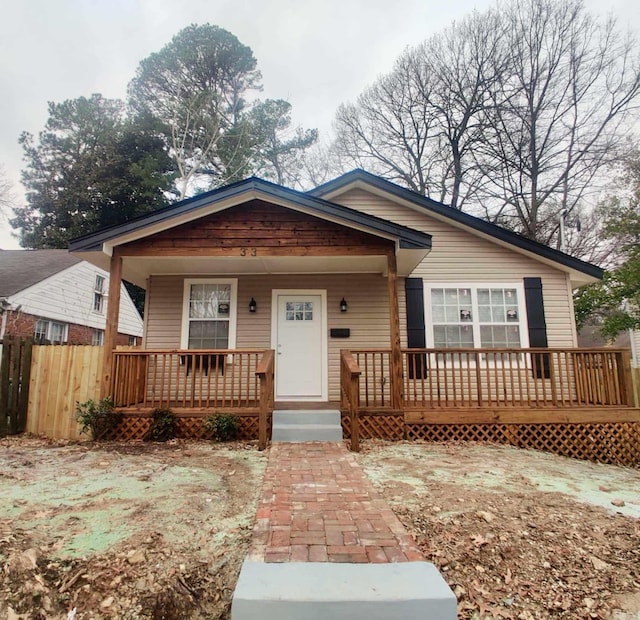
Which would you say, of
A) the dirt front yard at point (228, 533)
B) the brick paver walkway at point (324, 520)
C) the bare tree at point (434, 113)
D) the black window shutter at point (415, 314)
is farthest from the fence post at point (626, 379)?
the bare tree at point (434, 113)

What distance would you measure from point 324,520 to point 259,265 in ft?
16.8

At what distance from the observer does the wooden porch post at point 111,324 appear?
5.92 meters

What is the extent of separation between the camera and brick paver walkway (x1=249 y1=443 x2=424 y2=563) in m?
2.43

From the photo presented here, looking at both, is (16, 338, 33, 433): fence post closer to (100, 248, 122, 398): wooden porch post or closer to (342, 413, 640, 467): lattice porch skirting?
(100, 248, 122, 398): wooden porch post

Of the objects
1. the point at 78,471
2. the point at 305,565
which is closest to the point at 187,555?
the point at 305,565

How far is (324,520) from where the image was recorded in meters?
2.94

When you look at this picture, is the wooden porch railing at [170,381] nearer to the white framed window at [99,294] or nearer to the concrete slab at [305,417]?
the concrete slab at [305,417]

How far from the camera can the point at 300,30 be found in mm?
16500

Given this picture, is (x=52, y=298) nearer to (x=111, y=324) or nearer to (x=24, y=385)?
(x=24, y=385)

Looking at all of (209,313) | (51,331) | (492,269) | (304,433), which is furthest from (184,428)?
(51,331)

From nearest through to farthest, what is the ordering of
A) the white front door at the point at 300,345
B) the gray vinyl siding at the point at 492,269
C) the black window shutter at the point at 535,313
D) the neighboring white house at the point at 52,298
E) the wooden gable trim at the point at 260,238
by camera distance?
the wooden gable trim at the point at 260,238
the white front door at the point at 300,345
the black window shutter at the point at 535,313
the gray vinyl siding at the point at 492,269
the neighboring white house at the point at 52,298

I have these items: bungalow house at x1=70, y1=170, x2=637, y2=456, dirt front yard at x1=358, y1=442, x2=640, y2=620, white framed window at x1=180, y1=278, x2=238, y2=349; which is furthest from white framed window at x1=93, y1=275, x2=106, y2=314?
dirt front yard at x1=358, y1=442, x2=640, y2=620

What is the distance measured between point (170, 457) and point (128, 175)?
19.7 m

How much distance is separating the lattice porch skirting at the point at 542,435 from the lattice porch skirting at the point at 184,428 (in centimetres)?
142
